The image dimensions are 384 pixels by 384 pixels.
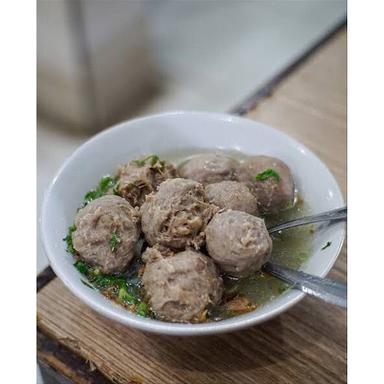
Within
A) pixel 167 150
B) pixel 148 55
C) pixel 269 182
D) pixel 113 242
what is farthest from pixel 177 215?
pixel 148 55

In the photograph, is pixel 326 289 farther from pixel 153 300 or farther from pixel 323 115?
pixel 323 115

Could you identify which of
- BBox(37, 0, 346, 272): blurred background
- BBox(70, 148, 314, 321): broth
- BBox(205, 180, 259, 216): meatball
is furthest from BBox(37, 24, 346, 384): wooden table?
BBox(37, 0, 346, 272): blurred background

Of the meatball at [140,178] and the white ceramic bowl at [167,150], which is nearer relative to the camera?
the white ceramic bowl at [167,150]

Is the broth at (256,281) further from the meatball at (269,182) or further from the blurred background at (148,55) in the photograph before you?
the blurred background at (148,55)

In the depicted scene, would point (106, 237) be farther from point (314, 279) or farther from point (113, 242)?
point (314, 279)

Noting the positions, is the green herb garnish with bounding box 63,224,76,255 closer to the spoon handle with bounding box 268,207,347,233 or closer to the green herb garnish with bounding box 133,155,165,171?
the green herb garnish with bounding box 133,155,165,171

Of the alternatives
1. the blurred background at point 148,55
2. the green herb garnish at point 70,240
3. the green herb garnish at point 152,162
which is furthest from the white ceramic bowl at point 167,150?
the blurred background at point 148,55
